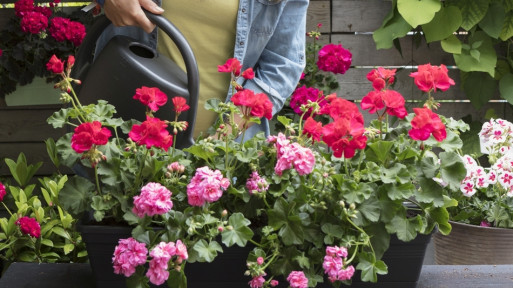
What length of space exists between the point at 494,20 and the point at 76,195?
101 inches

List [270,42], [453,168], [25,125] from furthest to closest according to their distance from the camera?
[25,125]
[270,42]
[453,168]

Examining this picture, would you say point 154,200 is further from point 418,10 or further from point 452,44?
point 452,44

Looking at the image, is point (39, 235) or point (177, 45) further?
point (39, 235)

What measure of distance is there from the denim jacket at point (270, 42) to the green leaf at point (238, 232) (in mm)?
562

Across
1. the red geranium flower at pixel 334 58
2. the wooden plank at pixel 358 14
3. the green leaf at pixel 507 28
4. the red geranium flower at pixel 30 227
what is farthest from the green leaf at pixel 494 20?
the red geranium flower at pixel 30 227

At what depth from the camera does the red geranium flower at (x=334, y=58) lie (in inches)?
122

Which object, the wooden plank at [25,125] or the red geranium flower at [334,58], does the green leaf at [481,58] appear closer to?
the red geranium flower at [334,58]

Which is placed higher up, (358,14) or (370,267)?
(370,267)

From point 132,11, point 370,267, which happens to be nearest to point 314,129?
point 370,267

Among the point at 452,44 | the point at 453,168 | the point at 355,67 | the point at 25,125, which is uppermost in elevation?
the point at 453,168

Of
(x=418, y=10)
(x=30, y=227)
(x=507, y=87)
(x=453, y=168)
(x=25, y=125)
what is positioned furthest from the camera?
(x=25, y=125)

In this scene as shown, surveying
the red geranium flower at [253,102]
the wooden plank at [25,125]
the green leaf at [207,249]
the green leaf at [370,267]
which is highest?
the red geranium flower at [253,102]

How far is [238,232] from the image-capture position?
88 cm

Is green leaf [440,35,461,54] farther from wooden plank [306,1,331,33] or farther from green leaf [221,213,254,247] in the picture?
green leaf [221,213,254,247]
